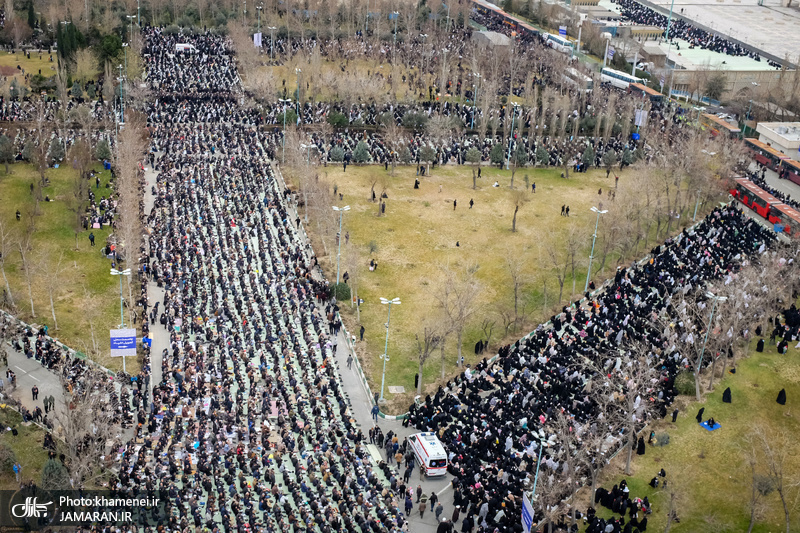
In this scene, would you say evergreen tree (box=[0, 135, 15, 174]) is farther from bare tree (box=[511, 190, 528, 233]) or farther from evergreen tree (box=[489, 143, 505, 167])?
evergreen tree (box=[489, 143, 505, 167])

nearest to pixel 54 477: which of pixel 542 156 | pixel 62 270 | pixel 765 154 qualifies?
pixel 62 270

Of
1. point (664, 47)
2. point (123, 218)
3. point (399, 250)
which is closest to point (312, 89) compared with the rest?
point (399, 250)

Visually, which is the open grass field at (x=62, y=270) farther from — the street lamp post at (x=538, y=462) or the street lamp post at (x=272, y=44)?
the street lamp post at (x=272, y=44)

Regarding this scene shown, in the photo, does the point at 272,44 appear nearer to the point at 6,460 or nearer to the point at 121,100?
the point at 121,100

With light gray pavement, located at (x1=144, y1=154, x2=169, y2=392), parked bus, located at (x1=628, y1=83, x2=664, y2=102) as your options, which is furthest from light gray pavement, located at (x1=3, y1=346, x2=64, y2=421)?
parked bus, located at (x1=628, y1=83, x2=664, y2=102)

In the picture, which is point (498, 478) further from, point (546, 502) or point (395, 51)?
point (395, 51)
